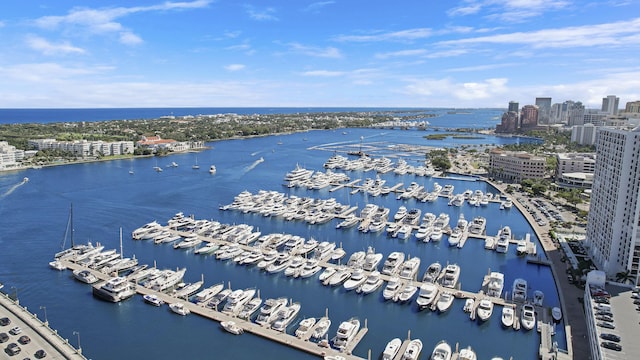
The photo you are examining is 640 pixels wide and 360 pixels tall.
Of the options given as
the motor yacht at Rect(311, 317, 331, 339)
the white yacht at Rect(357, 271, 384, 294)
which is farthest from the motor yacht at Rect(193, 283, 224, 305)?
the white yacht at Rect(357, 271, 384, 294)

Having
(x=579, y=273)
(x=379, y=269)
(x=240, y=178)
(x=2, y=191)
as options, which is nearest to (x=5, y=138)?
(x=2, y=191)

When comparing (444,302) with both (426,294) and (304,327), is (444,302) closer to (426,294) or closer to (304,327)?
(426,294)

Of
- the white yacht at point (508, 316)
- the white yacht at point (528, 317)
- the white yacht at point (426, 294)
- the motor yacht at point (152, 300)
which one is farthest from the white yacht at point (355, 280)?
the motor yacht at point (152, 300)

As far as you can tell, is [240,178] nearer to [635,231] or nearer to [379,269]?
[379,269]

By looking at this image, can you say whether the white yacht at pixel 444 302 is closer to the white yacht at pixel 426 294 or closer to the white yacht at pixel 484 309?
the white yacht at pixel 426 294

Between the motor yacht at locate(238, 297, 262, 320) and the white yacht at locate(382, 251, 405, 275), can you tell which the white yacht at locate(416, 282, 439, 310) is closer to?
the white yacht at locate(382, 251, 405, 275)
